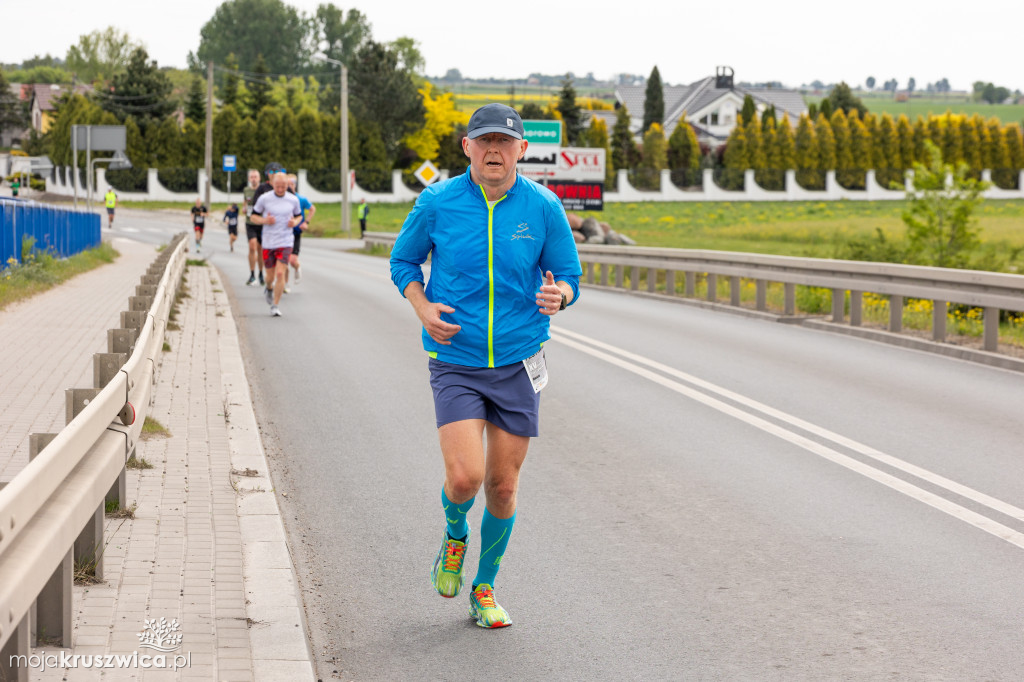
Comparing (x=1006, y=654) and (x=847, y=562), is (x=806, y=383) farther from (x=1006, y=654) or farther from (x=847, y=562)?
(x=1006, y=654)

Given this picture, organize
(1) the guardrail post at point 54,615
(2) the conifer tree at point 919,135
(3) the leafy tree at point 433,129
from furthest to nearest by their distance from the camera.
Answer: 1. (2) the conifer tree at point 919,135
2. (3) the leafy tree at point 433,129
3. (1) the guardrail post at point 54,615

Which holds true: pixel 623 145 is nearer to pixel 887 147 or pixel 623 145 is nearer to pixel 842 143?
pixel 842 143

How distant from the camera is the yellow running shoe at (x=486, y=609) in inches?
195

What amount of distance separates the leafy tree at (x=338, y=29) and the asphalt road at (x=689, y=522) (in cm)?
15147

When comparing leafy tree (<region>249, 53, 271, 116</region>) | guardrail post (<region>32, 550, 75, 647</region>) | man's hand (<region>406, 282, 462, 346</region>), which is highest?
leafy tree (<region>249, 53, 271, 116</region>)

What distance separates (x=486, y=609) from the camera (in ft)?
16.3

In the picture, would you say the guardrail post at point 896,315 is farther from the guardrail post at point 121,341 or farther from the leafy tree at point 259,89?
the leafy tree at point 259,89

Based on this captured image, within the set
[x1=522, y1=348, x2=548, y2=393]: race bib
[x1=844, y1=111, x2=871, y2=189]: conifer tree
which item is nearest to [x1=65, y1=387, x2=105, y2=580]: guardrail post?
[x1=522, y1=348, x2=548, y2=393]: race bib

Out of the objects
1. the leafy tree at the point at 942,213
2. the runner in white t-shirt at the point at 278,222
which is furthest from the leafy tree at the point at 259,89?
the runner in white t-shirt at the point at 278,222

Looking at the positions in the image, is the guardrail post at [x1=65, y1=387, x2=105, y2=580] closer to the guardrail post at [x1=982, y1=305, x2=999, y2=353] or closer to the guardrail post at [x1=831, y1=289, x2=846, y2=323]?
the guardrail post at [x1=982, y1=305, x2=999, y2=353]

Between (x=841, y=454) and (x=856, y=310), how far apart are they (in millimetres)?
8018

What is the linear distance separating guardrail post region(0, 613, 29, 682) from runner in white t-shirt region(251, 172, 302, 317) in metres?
13.5

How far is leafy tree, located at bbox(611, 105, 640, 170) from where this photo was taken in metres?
97.5

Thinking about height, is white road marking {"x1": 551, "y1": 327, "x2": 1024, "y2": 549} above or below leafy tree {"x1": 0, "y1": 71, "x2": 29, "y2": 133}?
below
